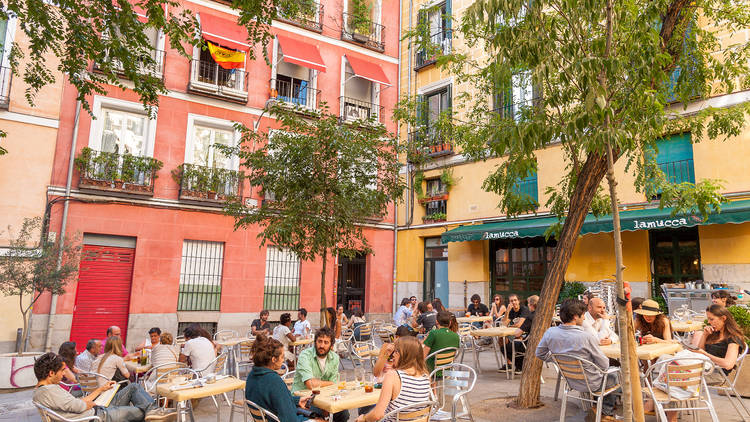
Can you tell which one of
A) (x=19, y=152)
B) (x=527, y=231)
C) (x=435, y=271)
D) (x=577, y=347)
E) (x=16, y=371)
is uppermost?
(x=19, y=152)

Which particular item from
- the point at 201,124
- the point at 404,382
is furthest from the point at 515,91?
the point at 404,382

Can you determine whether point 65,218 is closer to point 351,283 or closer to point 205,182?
point 205,182

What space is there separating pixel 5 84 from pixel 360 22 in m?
11.2

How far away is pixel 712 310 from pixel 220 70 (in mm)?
14202

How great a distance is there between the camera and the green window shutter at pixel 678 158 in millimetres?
11234

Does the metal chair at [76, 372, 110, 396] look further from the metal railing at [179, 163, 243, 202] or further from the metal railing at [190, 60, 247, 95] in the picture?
the metal railing at [190, 60, 247, 95]

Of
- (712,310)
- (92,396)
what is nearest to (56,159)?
(92,396)

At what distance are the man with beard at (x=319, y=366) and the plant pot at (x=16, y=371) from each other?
239 inches

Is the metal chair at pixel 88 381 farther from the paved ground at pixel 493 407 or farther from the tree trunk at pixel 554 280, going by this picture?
the tree trunk at pixel 554 280

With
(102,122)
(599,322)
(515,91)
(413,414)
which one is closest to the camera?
(413,414)

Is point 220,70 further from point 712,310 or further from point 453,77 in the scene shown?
point 712,310

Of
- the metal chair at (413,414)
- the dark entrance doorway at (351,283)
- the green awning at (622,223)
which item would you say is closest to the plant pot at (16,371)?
the metal chair at (413,414)

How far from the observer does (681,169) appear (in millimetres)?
11344

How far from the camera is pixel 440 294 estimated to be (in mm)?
Result: 16875
